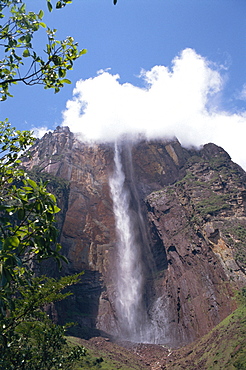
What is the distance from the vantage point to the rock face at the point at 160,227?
195ft

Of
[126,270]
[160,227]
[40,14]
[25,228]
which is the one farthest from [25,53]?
[160,227]

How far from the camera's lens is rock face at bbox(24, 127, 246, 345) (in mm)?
59375

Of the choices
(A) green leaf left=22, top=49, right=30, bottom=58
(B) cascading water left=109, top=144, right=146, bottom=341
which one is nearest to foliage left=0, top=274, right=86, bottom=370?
(A) green leaf left=22, top=49, right=30, bottom=58

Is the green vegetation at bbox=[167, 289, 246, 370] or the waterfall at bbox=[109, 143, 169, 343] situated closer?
the green vegetation at bbox=[167, 289, 246, 370]

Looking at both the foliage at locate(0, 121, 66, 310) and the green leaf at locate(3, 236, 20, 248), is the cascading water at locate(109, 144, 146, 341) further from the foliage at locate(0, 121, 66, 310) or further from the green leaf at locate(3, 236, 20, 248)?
the green leaf at locate(3, 236, 20, 248)

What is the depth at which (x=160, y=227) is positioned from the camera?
254ft

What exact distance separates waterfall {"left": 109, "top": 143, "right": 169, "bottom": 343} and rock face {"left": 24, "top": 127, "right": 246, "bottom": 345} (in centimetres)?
97

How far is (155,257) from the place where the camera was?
250ft

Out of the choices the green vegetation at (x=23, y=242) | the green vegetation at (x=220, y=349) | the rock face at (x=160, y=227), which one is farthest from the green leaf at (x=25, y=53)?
the rock face at (x=160, y=227)

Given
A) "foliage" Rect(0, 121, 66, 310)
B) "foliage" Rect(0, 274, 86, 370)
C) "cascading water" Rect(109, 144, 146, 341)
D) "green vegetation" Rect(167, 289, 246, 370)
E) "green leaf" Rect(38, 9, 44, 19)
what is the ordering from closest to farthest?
1. "foliage" Rect(0, 121, 66, 310)
2. "green leaf" Rect(38, 9, 44, 19)
3. "foliage" Rect(0, 274, 86, 370)
4. "green vegetation" Rect(167, 289, 246, 370)
5. "cascading water" Rect(109, 144, 146, 341)

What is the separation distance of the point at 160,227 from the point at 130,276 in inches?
608

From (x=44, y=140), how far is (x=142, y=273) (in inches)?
2468

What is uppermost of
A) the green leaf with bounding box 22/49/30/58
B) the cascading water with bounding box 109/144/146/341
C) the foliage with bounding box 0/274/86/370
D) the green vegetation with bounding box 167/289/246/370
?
the cascading water with bounding box 109/144/146/341

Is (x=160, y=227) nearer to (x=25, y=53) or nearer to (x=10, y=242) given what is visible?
(x=25, y=53)
